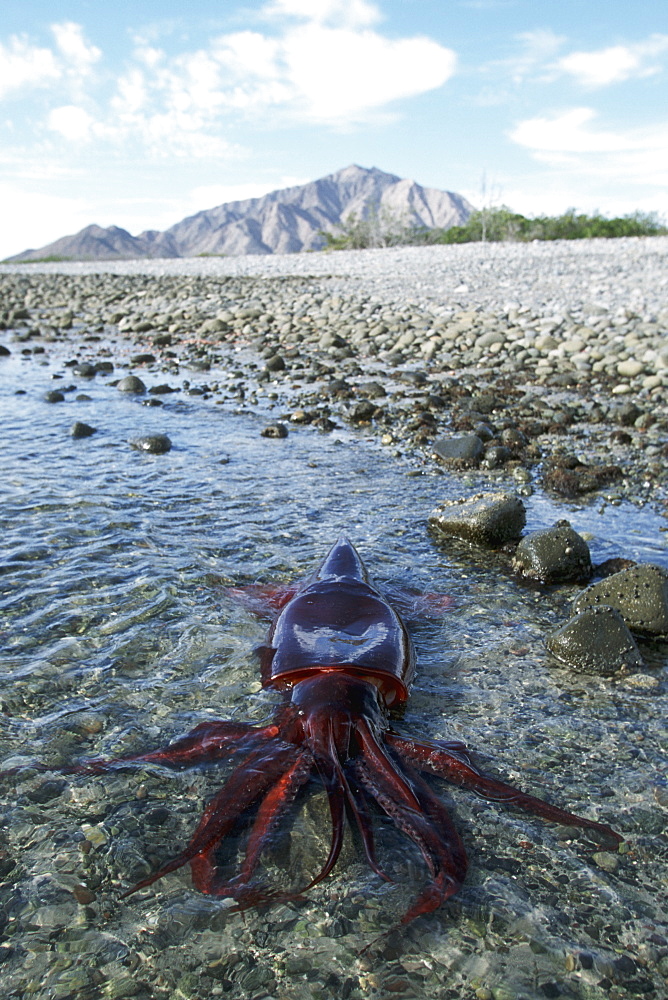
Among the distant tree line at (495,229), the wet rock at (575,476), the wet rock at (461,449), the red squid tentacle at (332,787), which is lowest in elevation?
the wet rock at (575,476)

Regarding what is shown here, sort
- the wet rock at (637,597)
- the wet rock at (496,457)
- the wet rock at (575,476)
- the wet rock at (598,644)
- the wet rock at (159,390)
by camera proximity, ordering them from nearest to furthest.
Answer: the wet rock at (598,644)
the wet rock at (637,597)
the wet rock at (575,476)
the wet rock at (496,457)
the wet rock at (159,390)

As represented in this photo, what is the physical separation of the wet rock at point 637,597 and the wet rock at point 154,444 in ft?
18.7

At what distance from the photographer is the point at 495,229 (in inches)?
2085

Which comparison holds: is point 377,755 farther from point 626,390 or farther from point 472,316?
point 472,316

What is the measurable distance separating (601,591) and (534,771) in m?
1.83

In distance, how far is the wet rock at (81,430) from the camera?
948 centimetres

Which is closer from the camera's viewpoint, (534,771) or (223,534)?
(534,771)

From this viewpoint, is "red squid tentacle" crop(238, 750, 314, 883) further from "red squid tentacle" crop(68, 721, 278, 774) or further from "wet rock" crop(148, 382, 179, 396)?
"wet rock" crop(148, 382, 179, 396)

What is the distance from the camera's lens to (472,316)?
55.2ft

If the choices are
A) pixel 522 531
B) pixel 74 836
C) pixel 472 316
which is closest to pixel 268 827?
pixel 74 836

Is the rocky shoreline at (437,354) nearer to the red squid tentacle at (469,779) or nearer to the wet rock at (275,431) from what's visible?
the wet rock at (275,431)

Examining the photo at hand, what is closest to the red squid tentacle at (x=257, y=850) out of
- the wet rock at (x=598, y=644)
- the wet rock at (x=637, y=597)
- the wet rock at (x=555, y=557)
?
the wet rock at (x=598, y=644)

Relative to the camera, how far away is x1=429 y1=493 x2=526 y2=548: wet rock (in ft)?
19.7

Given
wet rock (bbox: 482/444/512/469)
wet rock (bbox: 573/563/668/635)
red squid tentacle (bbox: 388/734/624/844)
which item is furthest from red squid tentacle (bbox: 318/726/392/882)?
wet rock (bbox: 482/444/512/469)
